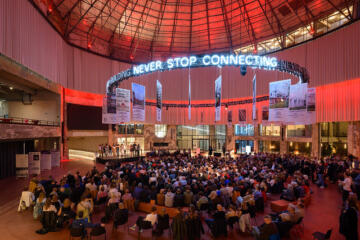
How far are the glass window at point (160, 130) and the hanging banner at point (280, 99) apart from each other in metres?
22.8

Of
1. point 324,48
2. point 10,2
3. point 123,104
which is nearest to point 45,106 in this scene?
point 10,2

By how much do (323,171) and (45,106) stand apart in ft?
79.9

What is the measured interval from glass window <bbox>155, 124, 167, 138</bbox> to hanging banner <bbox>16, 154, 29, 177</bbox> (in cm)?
2032

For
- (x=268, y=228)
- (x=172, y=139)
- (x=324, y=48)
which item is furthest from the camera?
(x=172, y=139)

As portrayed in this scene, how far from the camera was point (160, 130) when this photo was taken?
112ft

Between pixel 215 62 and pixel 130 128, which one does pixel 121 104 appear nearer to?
pixel 215 62

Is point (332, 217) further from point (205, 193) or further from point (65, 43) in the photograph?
point (65, 43)

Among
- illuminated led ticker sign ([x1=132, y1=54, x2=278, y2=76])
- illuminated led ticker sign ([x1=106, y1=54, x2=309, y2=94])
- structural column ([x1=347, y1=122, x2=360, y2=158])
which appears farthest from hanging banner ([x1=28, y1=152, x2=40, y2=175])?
structural column ([x1=347, y1=122, x2=360, y2=158])

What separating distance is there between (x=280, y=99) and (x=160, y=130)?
23.6 metres

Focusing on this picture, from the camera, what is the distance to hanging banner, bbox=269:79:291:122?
475 inches

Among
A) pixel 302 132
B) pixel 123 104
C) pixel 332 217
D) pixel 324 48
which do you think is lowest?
pixel 332 217

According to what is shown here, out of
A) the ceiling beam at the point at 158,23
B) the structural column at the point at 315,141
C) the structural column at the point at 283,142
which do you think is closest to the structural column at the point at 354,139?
the structural column at the point at 315,141

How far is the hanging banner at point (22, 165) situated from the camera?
14.1 metres

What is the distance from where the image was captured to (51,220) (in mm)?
7273
